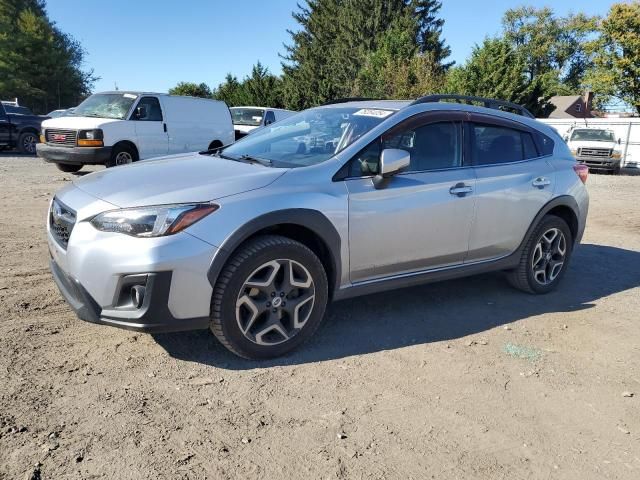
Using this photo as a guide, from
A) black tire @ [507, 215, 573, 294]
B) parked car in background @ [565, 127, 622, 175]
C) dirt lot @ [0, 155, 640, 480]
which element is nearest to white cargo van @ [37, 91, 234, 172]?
dirt lot @ [0, 155, 640, 480]

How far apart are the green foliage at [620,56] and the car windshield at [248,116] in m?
30.9

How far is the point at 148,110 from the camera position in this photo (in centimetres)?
1179

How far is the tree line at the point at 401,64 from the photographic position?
27375 mm

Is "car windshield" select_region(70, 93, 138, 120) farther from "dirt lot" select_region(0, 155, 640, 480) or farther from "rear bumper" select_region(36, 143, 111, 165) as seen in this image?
"dirt lot" select_region(0, 155, 640, 480)

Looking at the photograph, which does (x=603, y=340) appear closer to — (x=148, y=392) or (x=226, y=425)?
(x=226, y=425)

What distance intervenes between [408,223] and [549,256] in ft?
6.52

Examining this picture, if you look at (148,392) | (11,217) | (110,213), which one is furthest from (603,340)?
(11,217)

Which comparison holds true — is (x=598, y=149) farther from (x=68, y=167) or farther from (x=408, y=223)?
(x=408, y=223)

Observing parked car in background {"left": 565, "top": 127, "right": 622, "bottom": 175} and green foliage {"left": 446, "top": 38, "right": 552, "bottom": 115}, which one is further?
green foliage {"left": 446, "top": 38, "right": 552, "bottom": 115}

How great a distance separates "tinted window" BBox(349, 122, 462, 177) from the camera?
3.79 m

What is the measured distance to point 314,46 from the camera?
49.8 m

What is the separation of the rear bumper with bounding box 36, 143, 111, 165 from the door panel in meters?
8.50

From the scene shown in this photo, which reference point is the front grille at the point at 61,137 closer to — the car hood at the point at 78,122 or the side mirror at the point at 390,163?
the car hood at the point at 78,122

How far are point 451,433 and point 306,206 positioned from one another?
157 cm
